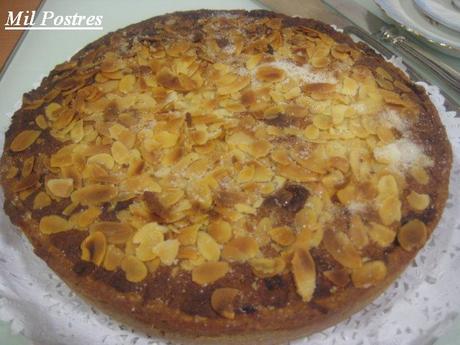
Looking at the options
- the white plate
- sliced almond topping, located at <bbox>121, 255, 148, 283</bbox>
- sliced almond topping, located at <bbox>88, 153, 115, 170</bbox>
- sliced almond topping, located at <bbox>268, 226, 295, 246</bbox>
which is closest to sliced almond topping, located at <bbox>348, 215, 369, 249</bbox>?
sliced almond topping, located at <bbox>268, 226, 295, 246</bbox>

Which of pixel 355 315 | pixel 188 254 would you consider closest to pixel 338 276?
pixel 355 315

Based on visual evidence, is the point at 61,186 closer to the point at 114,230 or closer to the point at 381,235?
the point at 114,230

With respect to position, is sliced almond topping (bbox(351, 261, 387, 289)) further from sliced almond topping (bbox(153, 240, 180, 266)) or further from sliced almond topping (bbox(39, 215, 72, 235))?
sliced almond topping (bbox(39, 215, 72, 235))

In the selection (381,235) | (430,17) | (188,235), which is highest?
(430,17)

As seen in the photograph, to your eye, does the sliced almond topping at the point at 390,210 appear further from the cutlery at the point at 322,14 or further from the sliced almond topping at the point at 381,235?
the cutlery at the point at 322,14

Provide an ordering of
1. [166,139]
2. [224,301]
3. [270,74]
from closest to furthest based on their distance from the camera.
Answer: [224,301], [166,139], [270,74]

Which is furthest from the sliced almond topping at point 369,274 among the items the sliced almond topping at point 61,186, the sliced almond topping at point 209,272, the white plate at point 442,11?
the white plate at point 442,11

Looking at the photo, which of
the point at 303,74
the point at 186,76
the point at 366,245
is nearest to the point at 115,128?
the point at 186,76

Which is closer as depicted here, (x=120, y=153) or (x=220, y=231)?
(x=220, y=231)

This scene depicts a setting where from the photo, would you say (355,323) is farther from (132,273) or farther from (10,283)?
(10,283)
